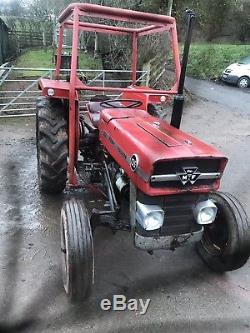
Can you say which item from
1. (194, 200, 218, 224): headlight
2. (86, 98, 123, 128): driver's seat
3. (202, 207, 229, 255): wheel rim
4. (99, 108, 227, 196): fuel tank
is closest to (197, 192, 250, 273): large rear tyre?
(202, 207, 229, 255): wheel rim

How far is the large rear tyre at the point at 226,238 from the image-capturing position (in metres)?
2.78

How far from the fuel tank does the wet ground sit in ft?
2.85

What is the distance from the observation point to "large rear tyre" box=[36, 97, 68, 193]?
11.7 ft

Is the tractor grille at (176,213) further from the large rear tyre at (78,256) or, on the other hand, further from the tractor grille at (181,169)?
the large rear tyre at (78,256)

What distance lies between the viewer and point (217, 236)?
121 inches

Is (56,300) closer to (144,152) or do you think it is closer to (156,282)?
(156,282)

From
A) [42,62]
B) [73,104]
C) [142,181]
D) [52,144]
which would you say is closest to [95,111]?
→ [52,144]

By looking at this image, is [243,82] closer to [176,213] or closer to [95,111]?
[95,111]

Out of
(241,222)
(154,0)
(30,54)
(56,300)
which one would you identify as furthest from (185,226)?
(30,54)

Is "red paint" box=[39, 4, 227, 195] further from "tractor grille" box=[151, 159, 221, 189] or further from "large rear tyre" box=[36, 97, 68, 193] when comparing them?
"large rear tyre" box=[36, 97, 68, 193]

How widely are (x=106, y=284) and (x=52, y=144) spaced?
1.46 m

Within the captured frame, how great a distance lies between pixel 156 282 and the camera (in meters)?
2.87

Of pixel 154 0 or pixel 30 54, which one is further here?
pixel 30 54

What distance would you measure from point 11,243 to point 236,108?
9022 millimetres
